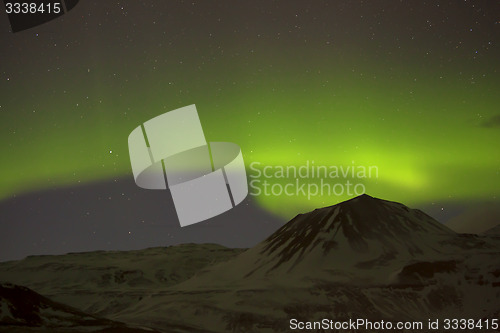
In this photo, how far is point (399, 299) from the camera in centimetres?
17962

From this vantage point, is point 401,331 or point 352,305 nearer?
point 401,331

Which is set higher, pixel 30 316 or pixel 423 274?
pixel 30 316

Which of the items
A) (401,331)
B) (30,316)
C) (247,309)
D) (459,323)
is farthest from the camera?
(247,309)

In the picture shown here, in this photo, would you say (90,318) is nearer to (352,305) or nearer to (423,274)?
(352,305)

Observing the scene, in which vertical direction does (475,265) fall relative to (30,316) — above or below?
below

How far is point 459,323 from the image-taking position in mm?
167250

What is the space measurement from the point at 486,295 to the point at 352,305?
3698 cm

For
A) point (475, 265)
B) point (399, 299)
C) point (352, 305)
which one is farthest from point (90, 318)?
point (475, 265)

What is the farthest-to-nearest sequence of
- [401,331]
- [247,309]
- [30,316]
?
[247,309] < [401,331] < [30,316]

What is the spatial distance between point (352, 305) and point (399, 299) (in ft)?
46.3

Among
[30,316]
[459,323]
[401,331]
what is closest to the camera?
[30,316]

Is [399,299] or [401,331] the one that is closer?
[401,331]

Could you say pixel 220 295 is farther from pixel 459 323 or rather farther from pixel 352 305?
pixel 459 323

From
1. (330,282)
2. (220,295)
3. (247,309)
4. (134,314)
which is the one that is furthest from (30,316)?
(330,282)
